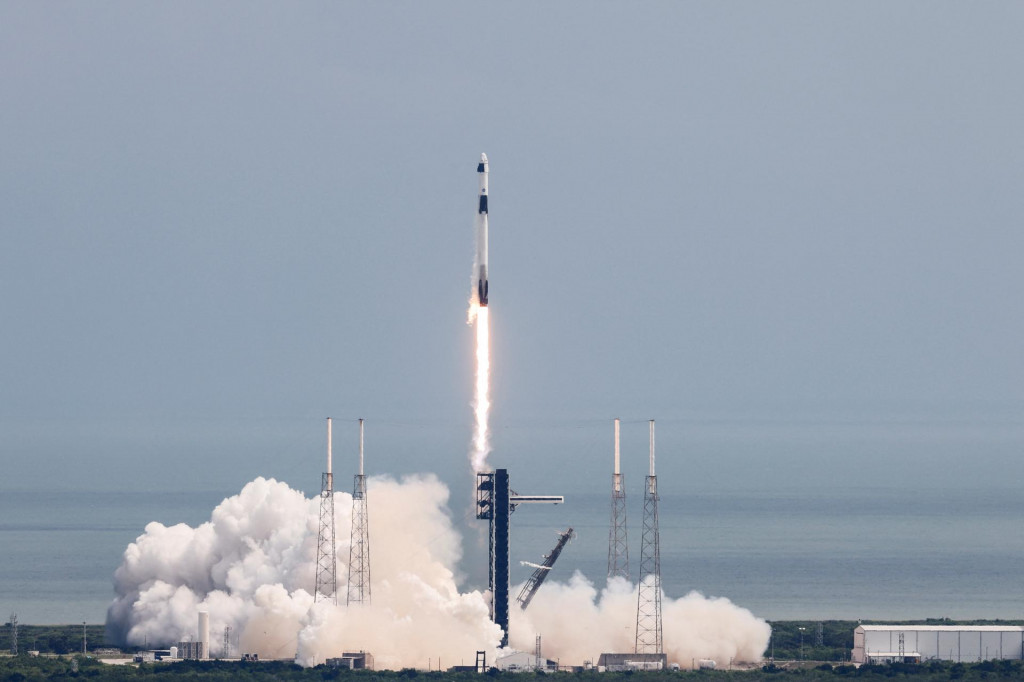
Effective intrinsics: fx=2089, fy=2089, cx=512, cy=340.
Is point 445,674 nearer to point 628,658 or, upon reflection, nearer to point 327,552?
point 628,658

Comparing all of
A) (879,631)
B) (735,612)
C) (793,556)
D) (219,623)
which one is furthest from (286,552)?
(793,556)

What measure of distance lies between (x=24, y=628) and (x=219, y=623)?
2339 cm

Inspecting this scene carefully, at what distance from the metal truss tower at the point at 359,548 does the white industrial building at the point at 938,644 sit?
61.6ft

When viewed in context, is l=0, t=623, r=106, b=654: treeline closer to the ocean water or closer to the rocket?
the ocean water

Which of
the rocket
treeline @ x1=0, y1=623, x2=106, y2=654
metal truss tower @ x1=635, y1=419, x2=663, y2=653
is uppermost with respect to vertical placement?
the rocket

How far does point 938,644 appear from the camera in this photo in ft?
257

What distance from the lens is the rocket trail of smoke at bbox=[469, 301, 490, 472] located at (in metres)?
78.2

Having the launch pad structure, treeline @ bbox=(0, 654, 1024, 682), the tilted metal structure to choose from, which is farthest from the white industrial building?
the launch pad structure

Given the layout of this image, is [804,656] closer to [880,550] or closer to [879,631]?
[879,631]

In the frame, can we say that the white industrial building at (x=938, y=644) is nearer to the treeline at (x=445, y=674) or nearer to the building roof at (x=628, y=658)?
the treeline at (x=445, y=674)

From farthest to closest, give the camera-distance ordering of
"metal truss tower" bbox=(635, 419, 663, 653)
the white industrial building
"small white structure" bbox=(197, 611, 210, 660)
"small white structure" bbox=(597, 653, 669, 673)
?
the white industrial building → "small white structure" bbox=(197, 611, 210, 660) → "metal truss tower" bbox=(635, 419, 663, 653) → "small white structure" bbox=(597, 653, 669, 673)

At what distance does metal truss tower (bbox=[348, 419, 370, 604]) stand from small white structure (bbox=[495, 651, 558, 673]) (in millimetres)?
5709

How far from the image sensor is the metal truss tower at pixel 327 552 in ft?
247

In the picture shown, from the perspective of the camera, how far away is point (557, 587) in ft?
268
